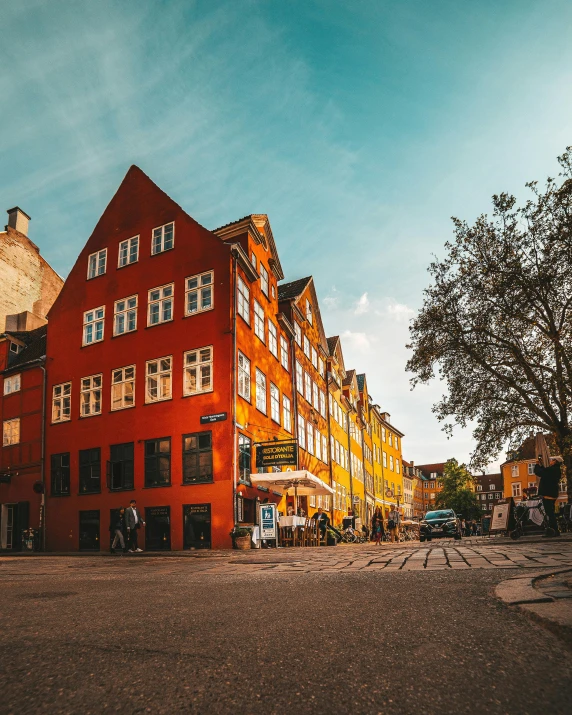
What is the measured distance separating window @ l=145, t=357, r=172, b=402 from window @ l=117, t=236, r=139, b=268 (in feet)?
18.4

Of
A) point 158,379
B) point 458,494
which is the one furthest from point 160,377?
point 458,494

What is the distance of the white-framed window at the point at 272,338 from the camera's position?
3022 centimetres

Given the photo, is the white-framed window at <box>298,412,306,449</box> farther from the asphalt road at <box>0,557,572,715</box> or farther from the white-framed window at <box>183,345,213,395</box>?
the asphalt road at <box>0,557,572,715</box>

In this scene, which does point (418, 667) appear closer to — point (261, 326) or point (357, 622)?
point (357, 622)

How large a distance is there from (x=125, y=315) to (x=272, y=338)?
7602 mm

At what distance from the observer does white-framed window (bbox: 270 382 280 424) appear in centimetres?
2936

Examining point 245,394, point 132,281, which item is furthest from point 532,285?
point 132,281

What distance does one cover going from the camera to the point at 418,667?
2758mm

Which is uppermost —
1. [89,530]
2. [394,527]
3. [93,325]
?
[93,325]

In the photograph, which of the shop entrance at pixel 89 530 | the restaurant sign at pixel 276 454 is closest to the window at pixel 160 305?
the restaurant sign at pixel 276 454

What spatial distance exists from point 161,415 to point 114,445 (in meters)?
2.92

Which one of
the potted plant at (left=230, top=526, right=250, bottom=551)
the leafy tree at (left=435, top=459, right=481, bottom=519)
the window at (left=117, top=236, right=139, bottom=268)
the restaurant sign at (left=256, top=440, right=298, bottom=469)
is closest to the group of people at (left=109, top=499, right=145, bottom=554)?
the potted plant at (left=230, top=526, right=250, bottom=551)

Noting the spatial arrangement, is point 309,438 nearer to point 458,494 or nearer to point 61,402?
point 61,402

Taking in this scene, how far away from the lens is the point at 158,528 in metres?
23.4
